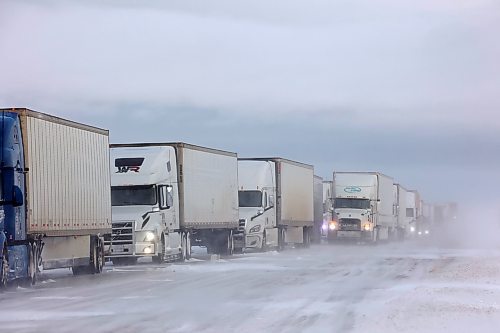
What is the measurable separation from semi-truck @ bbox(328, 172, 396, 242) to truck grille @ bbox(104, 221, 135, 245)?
2610cm

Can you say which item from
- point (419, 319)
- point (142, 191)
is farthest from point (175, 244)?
point (419, 319)

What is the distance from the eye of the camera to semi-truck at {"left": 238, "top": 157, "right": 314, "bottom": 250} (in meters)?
44.6

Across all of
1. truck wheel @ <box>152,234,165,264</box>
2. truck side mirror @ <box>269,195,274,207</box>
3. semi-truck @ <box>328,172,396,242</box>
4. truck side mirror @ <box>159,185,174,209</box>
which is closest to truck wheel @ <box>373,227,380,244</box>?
semi-truck @ <box>328,172,396,242</box>

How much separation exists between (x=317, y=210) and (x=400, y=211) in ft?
52.0

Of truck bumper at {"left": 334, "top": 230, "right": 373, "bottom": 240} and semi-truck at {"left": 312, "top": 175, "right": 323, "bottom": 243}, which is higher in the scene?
semi-truck at {"left": 312, "top": 175, "right": 323, "bottom": 243}

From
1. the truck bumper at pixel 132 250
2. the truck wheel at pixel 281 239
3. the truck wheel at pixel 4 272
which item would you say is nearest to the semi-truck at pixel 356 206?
the truck wheel at pixel 281 239

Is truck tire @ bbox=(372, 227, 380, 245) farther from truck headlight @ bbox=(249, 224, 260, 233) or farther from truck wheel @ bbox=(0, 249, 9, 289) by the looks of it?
truck wheel @ bbox=(0, 249, 9, 289)

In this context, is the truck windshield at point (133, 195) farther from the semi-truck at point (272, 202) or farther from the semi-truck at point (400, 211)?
the semi-truck at point (400, 211)

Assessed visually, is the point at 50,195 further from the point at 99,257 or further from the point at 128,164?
the point at 128,164

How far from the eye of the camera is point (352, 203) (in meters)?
57.2

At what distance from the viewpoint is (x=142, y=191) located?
33.0m

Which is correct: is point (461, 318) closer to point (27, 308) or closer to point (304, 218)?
point (27, 308)

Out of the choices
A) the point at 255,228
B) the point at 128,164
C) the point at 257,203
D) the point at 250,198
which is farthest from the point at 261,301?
the point at 250,198

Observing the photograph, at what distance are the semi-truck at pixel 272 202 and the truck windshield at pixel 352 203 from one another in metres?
3.61
